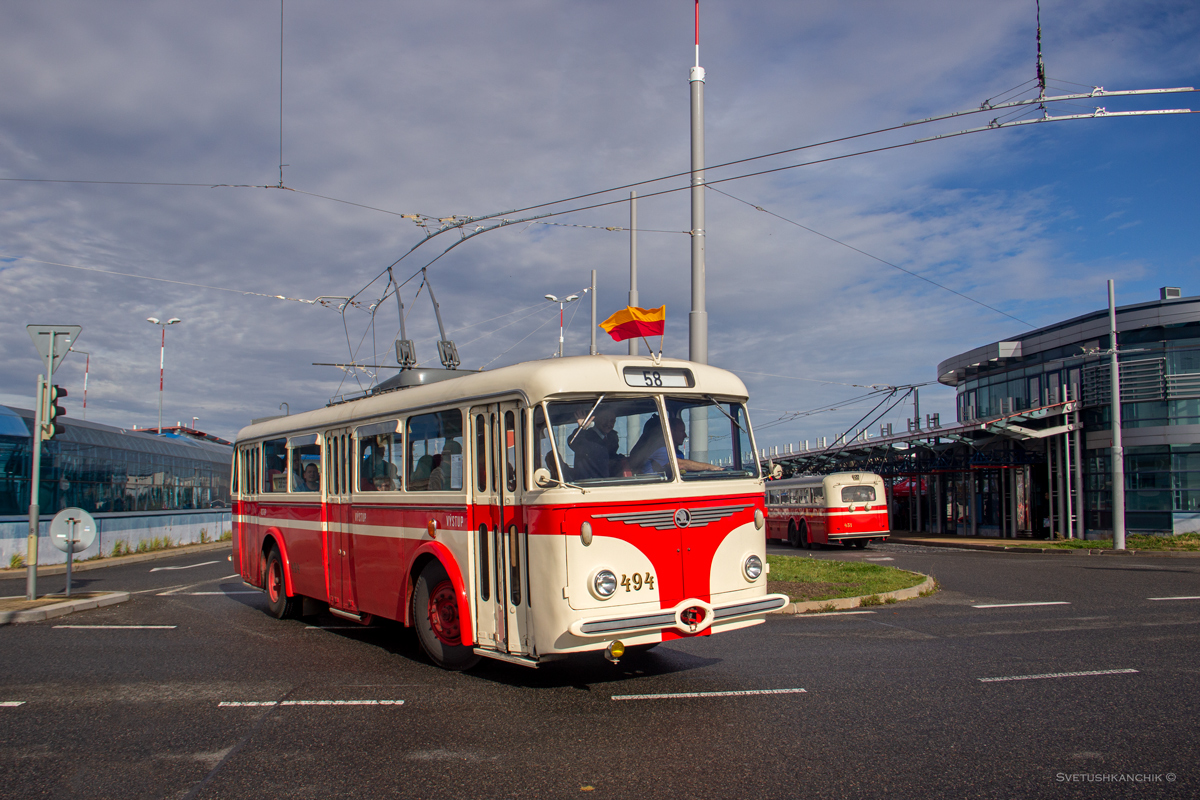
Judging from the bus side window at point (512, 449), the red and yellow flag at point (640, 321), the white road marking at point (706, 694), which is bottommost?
the white road marking at point (706, 694)

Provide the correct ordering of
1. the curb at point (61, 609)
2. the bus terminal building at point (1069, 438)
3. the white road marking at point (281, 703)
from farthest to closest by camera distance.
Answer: the bus terminal building at point (1069, 438), the curb at point (61, 609), the white road marking at point (281, 703)

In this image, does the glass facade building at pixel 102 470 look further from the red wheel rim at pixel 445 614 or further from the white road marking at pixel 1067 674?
the white road marking at pixel 1067 674

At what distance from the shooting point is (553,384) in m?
7.04

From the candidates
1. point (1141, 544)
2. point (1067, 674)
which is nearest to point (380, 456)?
point (1067, 674)

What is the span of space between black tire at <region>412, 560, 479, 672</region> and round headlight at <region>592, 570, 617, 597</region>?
1830 mm

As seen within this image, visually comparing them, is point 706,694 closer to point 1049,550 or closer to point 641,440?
point 641,440

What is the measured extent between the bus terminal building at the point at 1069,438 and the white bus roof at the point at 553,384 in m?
26.0

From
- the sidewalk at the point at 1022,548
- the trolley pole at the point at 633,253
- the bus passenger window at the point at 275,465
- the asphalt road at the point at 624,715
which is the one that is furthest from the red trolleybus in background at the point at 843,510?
the bus passenger window at the point at 275,465

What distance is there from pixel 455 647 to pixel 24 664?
4407mm

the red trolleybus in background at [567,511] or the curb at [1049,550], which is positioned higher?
the red trolleybus in background at [567,511]

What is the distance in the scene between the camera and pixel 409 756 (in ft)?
18.0

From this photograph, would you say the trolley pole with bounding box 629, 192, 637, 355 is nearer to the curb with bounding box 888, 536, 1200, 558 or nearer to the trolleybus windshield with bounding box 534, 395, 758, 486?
the trolleybus windshield with bounding box 534, 395, 758, 486

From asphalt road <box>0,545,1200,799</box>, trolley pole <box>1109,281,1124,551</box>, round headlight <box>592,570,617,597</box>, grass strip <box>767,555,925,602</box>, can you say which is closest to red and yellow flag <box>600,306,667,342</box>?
round headlight <box>592,570,617,597</box>

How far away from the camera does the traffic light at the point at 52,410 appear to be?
1276 cm
